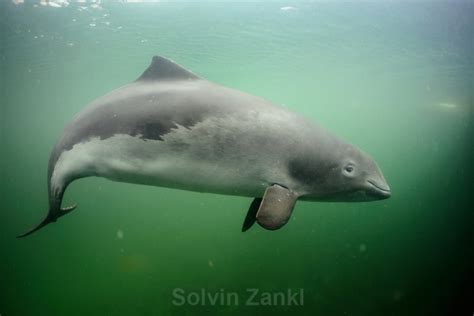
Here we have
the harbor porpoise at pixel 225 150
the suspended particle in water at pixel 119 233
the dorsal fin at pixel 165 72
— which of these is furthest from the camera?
the suspended particle in water at pixel 119 233

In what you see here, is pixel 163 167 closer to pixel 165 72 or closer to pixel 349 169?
pixel 165 72

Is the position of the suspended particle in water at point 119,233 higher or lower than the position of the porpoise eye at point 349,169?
lower

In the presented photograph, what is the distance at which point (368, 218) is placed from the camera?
1461cm

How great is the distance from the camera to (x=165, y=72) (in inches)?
211

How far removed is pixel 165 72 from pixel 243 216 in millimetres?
12570

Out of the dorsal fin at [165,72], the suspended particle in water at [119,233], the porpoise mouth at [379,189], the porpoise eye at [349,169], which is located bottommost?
the suspended particle in water at [119,233]

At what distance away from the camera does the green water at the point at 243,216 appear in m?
8.33

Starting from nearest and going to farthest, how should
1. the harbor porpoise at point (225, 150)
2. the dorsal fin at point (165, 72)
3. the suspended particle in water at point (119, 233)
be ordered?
the harbor porpoise at point (225, 150)
the dorsal fin at point (165, 72)
the suspended particle in water at point (119, 233)

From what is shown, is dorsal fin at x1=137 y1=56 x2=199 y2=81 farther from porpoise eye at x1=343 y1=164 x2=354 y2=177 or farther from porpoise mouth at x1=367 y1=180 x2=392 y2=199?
porpoise mouth at x1=367 y1=180 x2=392 y2=199

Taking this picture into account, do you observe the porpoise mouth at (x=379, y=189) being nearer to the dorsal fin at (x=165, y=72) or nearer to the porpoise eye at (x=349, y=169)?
the porpoise eye at (x=349, y=169)

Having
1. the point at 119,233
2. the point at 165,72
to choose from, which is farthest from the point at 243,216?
the point at 165,72

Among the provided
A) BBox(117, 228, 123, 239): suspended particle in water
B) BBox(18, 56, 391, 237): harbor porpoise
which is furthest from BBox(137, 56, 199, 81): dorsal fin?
BBox(117, 228, 123, 239): suspended particle in water

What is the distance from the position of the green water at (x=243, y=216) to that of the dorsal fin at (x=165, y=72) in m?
5.09

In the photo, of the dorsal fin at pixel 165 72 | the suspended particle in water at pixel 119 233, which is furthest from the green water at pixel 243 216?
the dorsal fin at pixel 165 72
